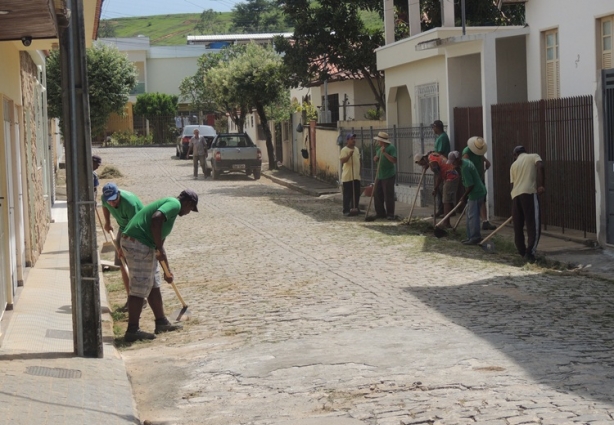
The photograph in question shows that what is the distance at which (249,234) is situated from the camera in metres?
18.1

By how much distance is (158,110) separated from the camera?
63.3 metres

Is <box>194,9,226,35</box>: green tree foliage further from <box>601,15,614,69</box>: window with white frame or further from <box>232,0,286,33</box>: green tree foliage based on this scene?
<box>601,15,614,69</box>: window with white frame

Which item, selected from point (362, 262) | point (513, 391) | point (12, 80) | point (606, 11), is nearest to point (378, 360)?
point (513, 391)

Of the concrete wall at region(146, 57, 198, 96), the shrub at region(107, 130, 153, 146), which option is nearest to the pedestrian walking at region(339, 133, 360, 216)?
the shrub at region(107, 130, 153, 146)

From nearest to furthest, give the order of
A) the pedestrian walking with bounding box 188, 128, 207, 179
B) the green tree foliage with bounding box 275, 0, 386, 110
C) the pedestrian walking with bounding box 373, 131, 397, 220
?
the pedestrian walking with bounding box 373, 131, 397, 220 → the green tree foliage with bounding box 275, 0, 386, 110 → the pedestrian walking with bounding box 188, 128, 207, 179

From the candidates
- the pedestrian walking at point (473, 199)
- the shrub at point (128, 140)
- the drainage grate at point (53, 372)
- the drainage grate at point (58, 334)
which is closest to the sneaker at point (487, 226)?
the pedestrian walking at point (473, 199)

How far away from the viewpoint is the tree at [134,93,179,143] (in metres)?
63.0

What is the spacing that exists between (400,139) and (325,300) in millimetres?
13551

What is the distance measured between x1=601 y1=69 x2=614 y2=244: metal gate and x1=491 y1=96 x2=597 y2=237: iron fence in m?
1.01

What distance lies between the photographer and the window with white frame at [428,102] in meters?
23.1

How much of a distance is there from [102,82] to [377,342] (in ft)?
82.3

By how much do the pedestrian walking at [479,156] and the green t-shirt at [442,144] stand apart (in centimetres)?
168

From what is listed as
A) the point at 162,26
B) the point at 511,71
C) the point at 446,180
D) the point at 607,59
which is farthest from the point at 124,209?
the point at 162,26

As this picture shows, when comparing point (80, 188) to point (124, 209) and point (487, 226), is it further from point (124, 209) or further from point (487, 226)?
point (487, 226)
